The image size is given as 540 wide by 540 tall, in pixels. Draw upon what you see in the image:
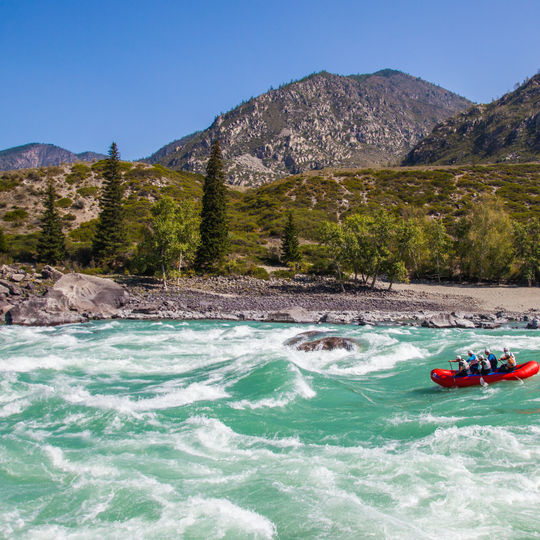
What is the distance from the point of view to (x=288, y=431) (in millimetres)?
9695

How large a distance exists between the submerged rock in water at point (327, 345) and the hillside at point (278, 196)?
2996 cm

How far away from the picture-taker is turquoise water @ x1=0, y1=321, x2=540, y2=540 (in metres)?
6.39

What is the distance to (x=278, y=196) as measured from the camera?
3081 inches

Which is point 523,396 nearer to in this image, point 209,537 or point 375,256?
point 209,537

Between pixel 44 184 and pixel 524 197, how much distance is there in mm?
76436

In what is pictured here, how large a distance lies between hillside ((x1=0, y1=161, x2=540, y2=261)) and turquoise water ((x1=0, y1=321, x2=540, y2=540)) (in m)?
33.3

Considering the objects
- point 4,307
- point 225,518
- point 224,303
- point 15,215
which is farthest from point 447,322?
point 15,215

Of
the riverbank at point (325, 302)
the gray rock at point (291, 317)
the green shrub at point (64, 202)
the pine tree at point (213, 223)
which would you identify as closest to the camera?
the gray rock at point (291, 317)

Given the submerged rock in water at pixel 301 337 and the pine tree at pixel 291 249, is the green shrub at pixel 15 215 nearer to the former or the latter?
the pine tree at pixel 291 249

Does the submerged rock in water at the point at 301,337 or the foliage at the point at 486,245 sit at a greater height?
the foliage at the point at 486,245

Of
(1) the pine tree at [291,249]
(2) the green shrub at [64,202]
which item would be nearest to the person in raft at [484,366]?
(1) the pine tree at [291,249]

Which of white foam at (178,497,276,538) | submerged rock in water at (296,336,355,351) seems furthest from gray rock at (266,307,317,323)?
white foam at (178,497,276,538)

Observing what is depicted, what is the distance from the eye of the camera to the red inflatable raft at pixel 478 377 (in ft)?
41.4

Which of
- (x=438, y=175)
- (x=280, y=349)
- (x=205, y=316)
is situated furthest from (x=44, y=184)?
→ (x=438, y=175)
